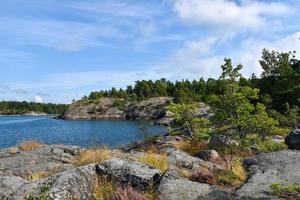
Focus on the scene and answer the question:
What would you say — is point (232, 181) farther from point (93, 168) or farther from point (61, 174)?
point (61, 174)

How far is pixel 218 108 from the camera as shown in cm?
2805

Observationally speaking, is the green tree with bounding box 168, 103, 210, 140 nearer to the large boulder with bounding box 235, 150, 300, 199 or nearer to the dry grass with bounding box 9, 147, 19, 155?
the large boulder with bounding box 235, 150, 300, 199

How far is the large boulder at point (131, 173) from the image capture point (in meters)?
13.0

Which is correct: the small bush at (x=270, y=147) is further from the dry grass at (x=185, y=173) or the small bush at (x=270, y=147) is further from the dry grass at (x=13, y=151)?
the dry grass at (x=13, y=151)

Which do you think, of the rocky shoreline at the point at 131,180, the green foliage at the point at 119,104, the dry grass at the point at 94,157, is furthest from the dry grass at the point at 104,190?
the green foliage at the point at 119,104

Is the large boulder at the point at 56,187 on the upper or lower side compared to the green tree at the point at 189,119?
lower

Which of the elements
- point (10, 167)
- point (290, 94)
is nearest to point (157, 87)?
point (290, 94)

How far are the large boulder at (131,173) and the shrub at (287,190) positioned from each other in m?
3.45

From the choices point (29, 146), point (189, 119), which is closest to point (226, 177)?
point (29, 146)

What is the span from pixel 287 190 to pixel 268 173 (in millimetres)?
5745

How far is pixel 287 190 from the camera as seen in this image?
11461mm

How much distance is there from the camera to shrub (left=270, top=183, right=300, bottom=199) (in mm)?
10984

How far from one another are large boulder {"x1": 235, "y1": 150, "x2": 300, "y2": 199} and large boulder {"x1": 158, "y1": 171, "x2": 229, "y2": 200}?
36.2 inches

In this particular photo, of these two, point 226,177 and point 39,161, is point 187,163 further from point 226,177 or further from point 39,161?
point 39,161
